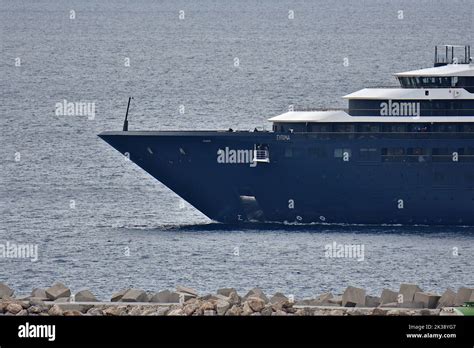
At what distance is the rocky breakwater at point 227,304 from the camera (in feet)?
184

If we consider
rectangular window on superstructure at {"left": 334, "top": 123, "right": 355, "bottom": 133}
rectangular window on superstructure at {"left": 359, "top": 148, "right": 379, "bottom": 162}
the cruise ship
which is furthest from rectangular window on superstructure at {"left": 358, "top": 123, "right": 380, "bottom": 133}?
rectangular window on superstructure at {"left": 359, "top": 148, "right": 379, "bottom": 162}

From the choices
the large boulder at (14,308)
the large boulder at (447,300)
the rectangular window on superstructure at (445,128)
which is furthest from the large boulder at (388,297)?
the rectangular window on superstructure at (445,128)

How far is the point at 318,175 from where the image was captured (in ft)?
297

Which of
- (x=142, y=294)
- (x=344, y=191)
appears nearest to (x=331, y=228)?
(x=344, y=191)

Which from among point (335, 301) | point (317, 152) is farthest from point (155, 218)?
point (335, 301)

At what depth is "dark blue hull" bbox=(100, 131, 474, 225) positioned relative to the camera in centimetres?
9019

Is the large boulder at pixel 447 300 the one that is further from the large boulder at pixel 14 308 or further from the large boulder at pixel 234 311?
the large boulder at pixel 14 308

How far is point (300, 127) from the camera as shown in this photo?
90312 mm

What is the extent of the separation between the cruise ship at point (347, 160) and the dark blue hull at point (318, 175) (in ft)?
0.13

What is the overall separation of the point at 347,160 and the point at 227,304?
3399 cm

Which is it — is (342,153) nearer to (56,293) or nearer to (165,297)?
(56,293)

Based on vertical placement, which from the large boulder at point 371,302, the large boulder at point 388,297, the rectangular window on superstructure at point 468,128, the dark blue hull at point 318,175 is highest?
the rectangular window on superstructure at point 468,128

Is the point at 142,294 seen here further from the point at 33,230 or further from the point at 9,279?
the point at 33,230

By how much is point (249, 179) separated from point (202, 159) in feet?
6.68
